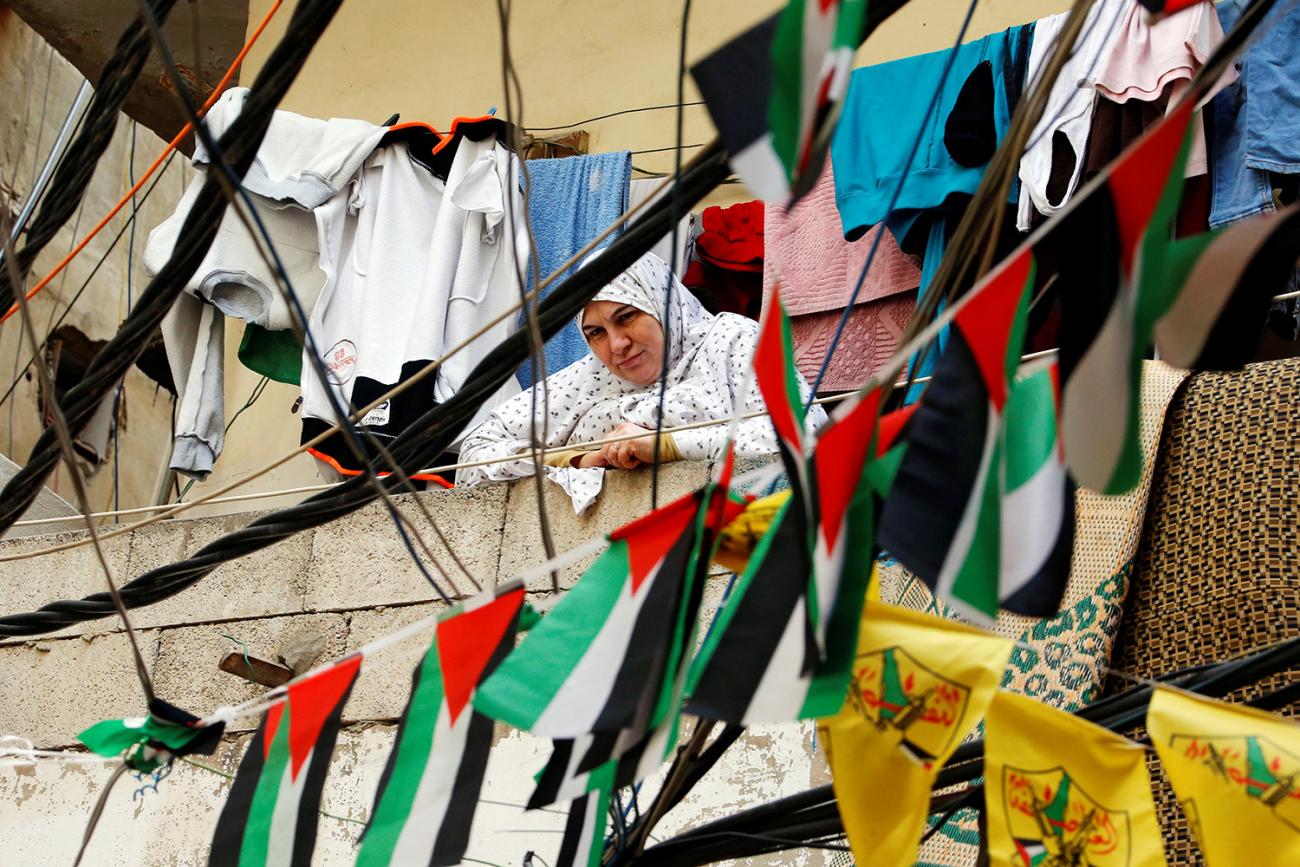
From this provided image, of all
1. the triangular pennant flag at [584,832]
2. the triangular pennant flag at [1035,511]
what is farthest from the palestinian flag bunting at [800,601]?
the triangular pennant flag at [584,832]

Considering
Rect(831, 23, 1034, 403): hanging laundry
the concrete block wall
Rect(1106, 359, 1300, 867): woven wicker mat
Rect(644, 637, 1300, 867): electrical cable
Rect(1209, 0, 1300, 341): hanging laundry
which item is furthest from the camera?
Rect(831, 23, 1034, 403): hanging laundry

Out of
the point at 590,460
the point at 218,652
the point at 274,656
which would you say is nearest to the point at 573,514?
the point at 590,460

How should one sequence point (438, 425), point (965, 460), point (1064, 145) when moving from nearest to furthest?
point (965, 460) → point (438, 425) → point (1064, 145)

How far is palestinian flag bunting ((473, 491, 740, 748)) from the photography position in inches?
92.3

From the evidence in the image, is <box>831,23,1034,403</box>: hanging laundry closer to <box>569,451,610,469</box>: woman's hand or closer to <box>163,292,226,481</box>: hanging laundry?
<box>569,451,610,469</box>: woman's hand

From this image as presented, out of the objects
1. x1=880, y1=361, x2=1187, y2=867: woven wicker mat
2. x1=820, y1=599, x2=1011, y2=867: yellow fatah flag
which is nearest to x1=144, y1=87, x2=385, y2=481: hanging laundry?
x1=880, y1=361, x2=1187, y2=867: woven wicker mat

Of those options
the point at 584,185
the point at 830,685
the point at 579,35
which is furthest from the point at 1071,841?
the point at 579,35

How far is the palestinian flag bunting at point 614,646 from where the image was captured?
7.69ft

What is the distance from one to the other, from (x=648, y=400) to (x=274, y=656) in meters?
1.39

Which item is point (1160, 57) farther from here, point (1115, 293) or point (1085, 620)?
point (1115, 293)

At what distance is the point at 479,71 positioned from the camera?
25.2 ft

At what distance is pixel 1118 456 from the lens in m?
2.22

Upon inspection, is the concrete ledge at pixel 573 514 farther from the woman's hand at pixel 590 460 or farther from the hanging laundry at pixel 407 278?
the hanging laundry at pixel 407 278

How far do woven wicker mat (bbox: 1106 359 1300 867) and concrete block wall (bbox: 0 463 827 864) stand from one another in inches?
43.1
